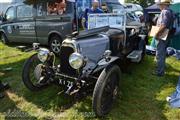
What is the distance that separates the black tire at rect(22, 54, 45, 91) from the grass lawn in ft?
0.58

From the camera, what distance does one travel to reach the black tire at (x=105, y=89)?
405 centimetres

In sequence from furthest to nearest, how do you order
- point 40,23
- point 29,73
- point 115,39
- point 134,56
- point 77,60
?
point 40,23, point 134,56, point 115,39, point 29,73, point 77,60

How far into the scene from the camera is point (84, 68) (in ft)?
15.2

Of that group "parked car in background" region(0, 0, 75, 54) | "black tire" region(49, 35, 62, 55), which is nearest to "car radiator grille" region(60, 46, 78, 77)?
"parked car in background" region(0, 0, 75, 54)

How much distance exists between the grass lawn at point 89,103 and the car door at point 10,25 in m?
4.38

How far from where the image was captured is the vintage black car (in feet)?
14.0

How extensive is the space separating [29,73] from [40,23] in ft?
14.1

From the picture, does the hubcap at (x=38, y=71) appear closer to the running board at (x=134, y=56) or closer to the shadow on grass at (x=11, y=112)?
the shadow on grass at (x=11, y=112)

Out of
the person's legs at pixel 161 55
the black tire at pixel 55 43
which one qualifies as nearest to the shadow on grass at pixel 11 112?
the person's legs at pixel 161 55

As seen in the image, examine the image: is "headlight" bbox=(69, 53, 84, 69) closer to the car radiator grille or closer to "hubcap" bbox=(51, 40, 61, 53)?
the car radiator grille

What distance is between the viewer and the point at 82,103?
15.9ft

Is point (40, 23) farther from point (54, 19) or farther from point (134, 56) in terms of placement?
point (134, 56)

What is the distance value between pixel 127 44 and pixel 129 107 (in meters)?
2.22

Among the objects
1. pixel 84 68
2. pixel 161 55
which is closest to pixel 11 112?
pixel 84 68
